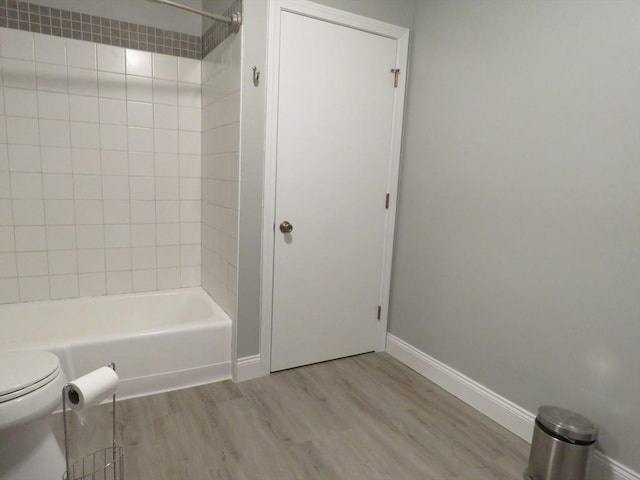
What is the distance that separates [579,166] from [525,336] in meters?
0.80

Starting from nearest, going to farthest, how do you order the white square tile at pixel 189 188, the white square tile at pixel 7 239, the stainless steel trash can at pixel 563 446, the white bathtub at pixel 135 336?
the stainless steel trash can at pixel 563 446 < the white bathtub at pixel 135 336 < the white square tile at pixel 7 239 < the white square tile at pixel 189 188

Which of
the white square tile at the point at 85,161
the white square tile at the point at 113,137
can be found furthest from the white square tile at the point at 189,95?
the white square tile at the point at 85,161

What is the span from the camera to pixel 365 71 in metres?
2.43

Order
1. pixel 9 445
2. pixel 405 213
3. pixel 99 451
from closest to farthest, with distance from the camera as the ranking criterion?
pixel 9 445, pixel 99 451, pixel 405 213

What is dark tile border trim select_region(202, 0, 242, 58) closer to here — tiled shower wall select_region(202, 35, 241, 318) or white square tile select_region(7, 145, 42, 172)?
tiled shower wall select_region(202, 35, 241, 318)

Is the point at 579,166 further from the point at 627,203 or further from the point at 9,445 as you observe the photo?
the point at 9,445

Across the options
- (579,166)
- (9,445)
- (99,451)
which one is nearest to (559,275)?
(579,166)

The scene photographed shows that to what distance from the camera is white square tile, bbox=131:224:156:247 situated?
2.73 meters

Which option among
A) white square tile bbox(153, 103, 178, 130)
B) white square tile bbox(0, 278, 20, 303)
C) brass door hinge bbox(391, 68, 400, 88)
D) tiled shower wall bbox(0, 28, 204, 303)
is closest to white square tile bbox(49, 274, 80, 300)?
tiled shower wall bbox(0, 28, 204, 303)

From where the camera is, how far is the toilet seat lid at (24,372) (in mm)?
1297

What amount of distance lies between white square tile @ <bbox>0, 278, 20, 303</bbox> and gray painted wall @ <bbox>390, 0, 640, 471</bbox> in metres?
2.41

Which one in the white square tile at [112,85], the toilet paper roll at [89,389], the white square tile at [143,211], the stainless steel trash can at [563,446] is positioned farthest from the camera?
the white square tile at [143,211]

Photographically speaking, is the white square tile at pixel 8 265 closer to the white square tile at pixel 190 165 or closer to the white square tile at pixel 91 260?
the white square tile at pixel 91 260

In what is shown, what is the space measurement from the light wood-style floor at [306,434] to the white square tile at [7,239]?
1075 millimetres
